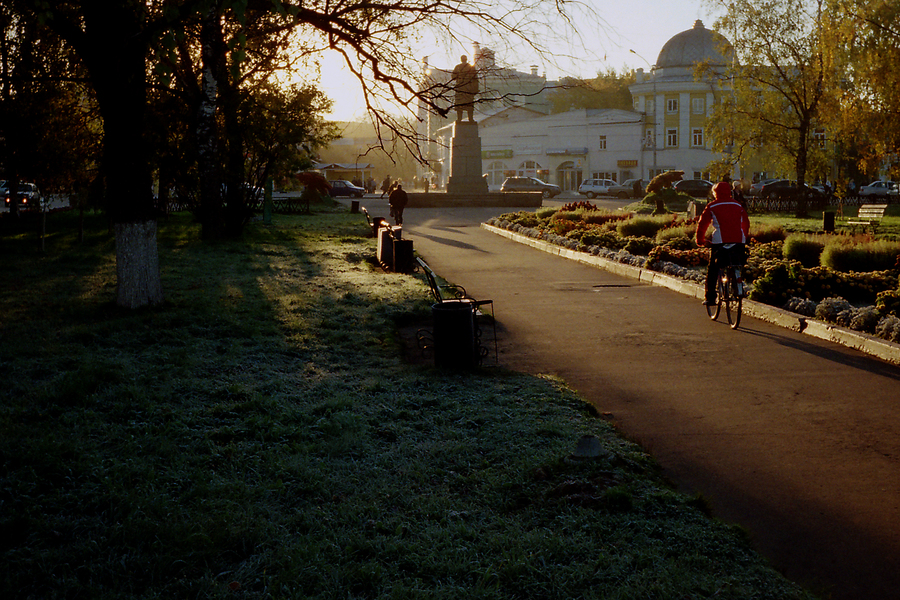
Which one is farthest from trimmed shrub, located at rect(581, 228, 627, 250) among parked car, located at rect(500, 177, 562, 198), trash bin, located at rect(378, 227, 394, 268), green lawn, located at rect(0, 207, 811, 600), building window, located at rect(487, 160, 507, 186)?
building window, located at rect(487, 160, 507, 186)

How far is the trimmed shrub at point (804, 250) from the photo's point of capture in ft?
49.4

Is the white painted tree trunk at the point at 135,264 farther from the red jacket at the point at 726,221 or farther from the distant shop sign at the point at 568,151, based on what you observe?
the distant shop sign at the point at 568,151

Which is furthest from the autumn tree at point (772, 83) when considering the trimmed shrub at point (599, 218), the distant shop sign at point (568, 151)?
the distant shop sign at point (568, 151)

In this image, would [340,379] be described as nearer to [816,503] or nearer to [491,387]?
[491,387]

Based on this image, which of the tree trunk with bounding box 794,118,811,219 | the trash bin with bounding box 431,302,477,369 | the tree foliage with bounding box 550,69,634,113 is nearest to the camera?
the trash bin with bounding box 431,302,477,369

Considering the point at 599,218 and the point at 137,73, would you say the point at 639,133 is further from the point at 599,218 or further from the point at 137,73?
the point at 137,73

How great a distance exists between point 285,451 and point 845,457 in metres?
3.51

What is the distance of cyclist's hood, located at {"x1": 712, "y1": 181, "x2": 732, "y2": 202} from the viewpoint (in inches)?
392

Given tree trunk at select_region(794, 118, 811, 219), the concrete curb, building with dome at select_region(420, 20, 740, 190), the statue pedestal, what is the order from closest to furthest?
the concrete curb
tree trunk at select_region(794, 118, 811, 219)
the statue pedestal
building with dome at select_region(420, 20, 740, 190)

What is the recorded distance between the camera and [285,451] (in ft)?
16.9

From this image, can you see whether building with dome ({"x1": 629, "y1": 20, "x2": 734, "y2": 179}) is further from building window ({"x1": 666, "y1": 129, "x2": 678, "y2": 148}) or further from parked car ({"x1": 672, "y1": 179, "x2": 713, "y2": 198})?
parked car ({"x1": 672, "y1": 179, "x2": 713, "y2": 198})

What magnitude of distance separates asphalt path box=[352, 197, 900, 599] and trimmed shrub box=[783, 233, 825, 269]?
4061 mm

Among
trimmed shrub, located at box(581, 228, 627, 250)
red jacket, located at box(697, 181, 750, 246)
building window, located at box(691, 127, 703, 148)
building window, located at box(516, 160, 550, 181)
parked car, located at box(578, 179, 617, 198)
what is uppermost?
building window, located at box(691, 127, 703, 148)

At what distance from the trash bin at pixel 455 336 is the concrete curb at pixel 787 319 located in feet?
13.0
